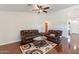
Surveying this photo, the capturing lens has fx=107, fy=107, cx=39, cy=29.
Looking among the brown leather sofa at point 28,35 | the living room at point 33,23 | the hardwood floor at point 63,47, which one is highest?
the living room at point 33,23

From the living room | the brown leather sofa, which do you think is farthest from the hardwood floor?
the brown leather sofa

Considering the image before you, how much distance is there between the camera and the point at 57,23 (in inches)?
59.9

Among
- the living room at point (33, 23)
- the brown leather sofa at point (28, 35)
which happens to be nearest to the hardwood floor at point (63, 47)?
the living room at point (33, 23)

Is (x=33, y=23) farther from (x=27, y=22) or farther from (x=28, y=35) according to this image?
(x=28, y=35)

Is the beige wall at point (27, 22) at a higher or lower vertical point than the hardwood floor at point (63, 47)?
higher

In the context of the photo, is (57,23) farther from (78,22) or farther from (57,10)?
(78,22)

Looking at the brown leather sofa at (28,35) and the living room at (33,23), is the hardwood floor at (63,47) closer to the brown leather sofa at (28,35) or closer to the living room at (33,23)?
the living room at (33,23)

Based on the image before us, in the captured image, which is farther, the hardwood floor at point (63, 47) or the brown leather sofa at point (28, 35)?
the brown leather sofa at point (28, 35)

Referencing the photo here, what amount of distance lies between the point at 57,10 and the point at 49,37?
1.28 ft

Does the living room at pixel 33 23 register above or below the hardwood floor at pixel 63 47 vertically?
above

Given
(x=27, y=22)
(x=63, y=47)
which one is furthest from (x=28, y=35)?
(x=63, y=47)

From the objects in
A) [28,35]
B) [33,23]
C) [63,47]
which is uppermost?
[33,23]

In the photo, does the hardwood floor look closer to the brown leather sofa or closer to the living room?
the living room
